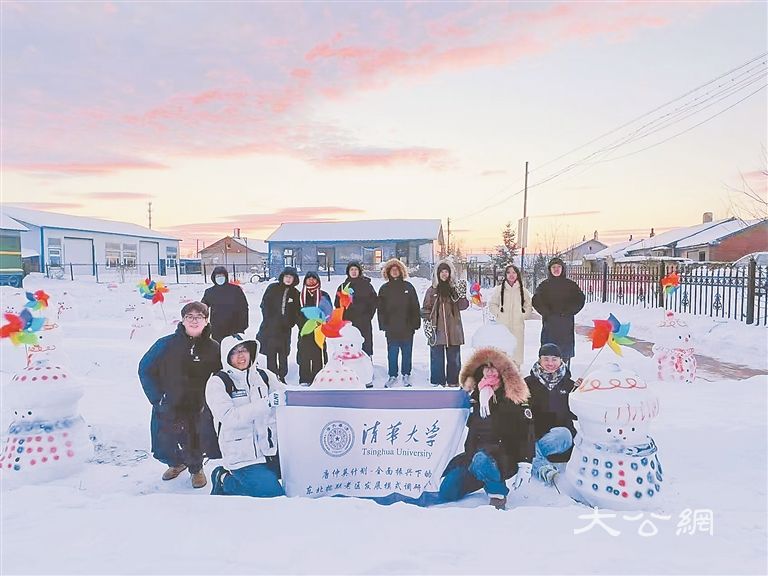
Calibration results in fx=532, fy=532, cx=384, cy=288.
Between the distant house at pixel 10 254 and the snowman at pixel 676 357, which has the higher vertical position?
the distant house at pixel 10 254

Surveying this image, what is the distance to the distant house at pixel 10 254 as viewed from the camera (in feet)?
73.6

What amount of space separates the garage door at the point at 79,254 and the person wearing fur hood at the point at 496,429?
116 feet

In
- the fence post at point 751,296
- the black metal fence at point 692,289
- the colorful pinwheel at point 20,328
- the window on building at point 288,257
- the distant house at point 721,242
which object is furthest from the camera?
the distant house at point 721,242

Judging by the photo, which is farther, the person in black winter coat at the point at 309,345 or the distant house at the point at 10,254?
the distant house at the point at 10,254

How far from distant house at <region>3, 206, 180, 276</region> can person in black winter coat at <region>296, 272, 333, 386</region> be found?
28.6m

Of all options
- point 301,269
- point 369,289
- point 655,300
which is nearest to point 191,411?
point 369,289

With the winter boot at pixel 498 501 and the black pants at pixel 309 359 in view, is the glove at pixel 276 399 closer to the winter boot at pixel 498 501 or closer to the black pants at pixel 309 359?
the winter boot at pixel 498 501

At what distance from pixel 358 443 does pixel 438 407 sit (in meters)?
0.72

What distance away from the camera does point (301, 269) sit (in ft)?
115

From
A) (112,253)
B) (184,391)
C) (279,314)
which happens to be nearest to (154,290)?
(279,314)

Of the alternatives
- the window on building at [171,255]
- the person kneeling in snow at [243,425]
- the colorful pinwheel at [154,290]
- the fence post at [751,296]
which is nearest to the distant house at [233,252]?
the window on building at [171,255]

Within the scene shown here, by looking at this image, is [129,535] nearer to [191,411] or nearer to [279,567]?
[279,567]

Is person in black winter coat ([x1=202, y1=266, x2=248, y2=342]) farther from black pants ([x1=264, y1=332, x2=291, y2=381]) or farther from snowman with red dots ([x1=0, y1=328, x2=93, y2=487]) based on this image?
snowman with red dots ([x1=0, y1=328, x2=93, y2=487])

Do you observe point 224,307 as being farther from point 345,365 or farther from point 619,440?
point 619,440
